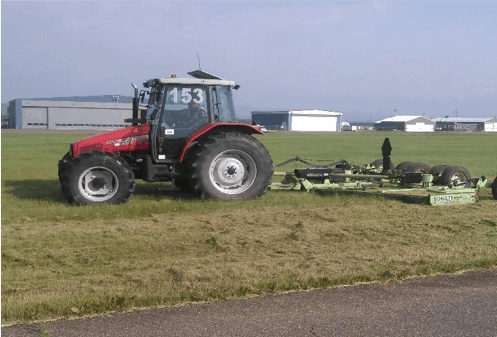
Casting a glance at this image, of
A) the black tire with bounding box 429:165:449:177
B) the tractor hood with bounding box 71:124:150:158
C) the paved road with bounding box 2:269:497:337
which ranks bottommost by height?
the paved road with bounding box 2:269:497:337

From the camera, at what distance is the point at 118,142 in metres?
10.6

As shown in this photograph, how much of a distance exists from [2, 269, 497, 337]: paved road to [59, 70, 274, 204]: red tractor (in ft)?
18.4

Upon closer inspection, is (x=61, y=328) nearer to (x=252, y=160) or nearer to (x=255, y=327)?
(x=255, y=327)

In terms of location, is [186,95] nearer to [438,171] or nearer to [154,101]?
[154,101]

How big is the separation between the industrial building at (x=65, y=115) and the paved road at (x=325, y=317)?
7753cm

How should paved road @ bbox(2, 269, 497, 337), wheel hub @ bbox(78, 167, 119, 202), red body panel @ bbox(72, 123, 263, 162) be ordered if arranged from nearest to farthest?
Answer: paved road @ bbox(2, 269, 497, 337)
wheel hub @ bbox(78, 167, 119, 202)
red body panel @ bbox(72, 123, 263, 162)

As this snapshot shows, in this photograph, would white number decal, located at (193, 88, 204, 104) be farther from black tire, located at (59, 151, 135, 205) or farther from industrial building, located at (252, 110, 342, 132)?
industrial building, located at (252, 110, 342, 132)

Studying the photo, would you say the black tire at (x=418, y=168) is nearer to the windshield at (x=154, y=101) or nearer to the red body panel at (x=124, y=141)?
the red body panel at (x=124, y=141)

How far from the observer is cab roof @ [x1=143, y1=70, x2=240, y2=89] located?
1054 centimetres

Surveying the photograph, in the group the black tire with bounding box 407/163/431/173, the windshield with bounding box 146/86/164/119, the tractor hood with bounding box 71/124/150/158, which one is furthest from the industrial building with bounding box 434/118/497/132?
the tractor hood with bounding box 71/124/150/158

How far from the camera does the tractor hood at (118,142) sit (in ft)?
34.4

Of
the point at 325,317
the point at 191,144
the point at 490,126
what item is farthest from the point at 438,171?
the point at 490,126

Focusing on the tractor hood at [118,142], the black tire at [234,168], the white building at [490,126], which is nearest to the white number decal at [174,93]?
the tractor hood at [118,142]

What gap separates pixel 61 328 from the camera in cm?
420
